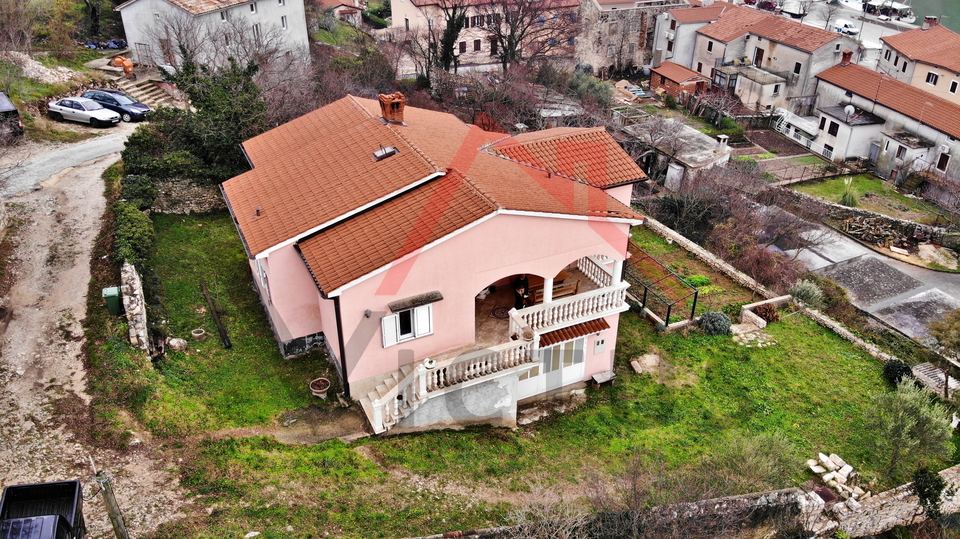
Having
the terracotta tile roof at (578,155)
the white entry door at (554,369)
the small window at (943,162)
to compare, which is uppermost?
the terracotta tile roof at (578,155)

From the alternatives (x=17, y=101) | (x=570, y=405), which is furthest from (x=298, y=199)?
(x=17, y=101)

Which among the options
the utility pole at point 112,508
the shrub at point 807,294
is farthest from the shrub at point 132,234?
the shrub at point 807,294

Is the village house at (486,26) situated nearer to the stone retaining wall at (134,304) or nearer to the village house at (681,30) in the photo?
the village house at (681,30)

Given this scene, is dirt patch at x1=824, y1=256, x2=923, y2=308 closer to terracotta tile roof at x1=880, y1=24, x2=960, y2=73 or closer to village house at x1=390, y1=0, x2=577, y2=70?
terracotta tile roof at x1=880, y1=24, x2=960, y2=73

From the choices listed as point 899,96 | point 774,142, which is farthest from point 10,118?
point 899,96

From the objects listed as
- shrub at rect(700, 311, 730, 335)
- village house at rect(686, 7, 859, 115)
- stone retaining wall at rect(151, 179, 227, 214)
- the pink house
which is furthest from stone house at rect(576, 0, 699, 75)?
the pink house

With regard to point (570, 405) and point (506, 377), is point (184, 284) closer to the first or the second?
point (506, 377)
